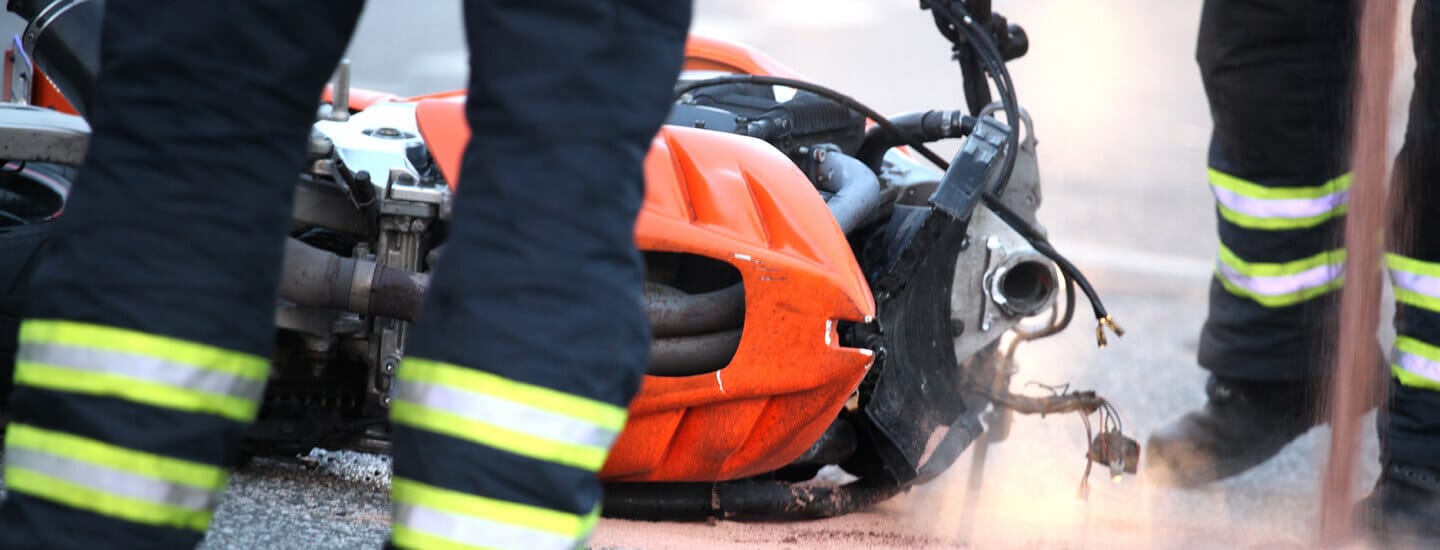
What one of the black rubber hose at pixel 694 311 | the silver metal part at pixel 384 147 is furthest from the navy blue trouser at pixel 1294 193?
the silver metal part at pixel 384 147

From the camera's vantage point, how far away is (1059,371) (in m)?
3.79

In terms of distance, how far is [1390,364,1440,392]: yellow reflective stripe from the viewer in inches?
101

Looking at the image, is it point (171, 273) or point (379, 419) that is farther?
point (379, 419)

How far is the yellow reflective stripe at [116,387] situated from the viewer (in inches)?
44.8

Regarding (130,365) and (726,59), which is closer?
(130,365)

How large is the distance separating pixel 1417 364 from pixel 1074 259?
91.8 inches

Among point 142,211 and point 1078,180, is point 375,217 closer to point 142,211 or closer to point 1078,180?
point 142,211

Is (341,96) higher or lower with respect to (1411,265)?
higher

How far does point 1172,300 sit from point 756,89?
7.69 ft

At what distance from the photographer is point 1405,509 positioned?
257 centimetres

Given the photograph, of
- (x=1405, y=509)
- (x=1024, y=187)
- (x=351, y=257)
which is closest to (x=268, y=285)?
(x=351, y=257)

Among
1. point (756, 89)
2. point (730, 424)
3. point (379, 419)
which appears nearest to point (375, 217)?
point (379, 419)

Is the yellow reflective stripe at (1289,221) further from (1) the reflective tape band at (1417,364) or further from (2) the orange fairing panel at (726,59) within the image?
(2) the orange fairing panel at (726,59)

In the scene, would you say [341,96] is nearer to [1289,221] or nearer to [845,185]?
[845,185]
